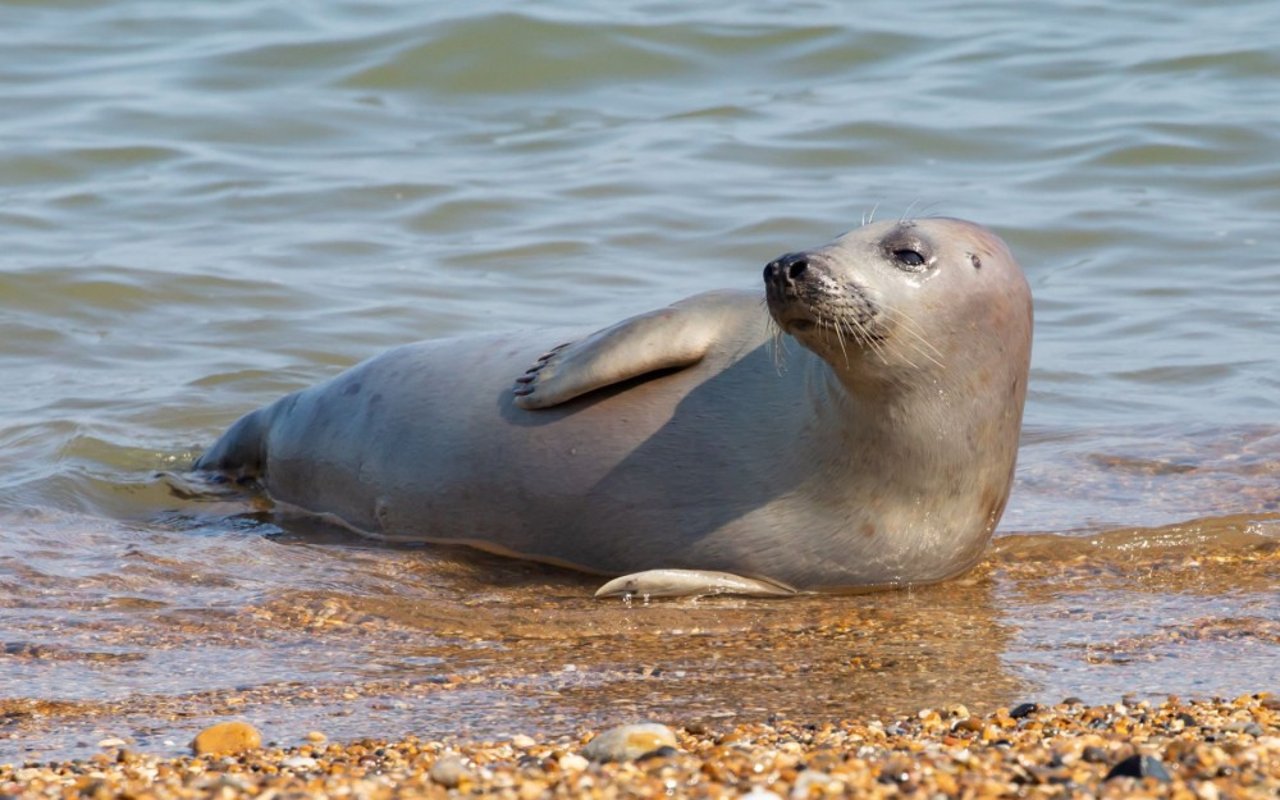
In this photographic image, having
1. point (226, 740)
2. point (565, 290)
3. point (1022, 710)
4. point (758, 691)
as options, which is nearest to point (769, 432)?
point (758, 691)

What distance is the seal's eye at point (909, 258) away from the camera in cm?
530

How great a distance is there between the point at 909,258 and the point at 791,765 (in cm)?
223

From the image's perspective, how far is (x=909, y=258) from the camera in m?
5.31

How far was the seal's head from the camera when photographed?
504cm

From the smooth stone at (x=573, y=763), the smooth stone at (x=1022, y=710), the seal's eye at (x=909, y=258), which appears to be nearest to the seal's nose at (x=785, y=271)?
the seal's eye at (x=909, y=258)

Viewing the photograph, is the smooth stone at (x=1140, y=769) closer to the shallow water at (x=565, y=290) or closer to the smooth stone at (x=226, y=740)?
the shallow water at (x=565, y=290)

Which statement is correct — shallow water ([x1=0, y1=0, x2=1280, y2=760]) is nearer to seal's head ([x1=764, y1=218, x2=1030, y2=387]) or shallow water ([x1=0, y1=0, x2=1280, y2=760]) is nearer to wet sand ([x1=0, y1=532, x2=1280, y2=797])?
wet sand ([x1=0, y1=532, x2=1280, y2=797])

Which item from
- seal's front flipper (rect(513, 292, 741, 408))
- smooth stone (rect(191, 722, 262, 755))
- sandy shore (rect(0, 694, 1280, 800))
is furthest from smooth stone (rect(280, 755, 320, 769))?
seal's front flipper (rect(513, 292, 741, 408))

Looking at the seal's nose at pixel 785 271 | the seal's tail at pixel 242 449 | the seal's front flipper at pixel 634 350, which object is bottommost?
the seal's tail at pixel 242 449

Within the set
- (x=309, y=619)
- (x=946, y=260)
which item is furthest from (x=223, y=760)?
(x=946, y=260)

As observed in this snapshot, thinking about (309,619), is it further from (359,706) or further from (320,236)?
(320,236)

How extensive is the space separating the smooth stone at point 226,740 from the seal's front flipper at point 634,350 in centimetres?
216

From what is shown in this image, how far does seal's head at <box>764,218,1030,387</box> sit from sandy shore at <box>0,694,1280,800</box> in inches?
56.0

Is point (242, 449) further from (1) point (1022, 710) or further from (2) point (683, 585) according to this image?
(1) point (1022, 710)
